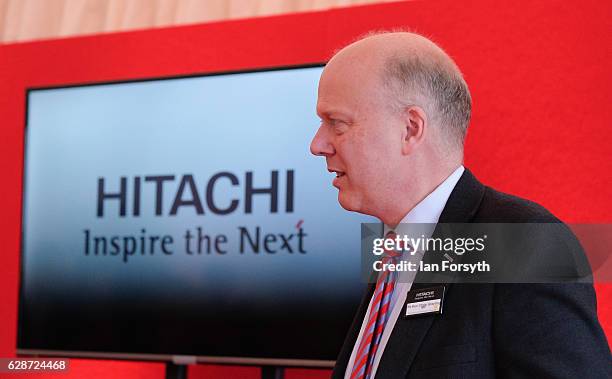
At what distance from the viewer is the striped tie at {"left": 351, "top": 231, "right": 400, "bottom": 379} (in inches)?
68.5

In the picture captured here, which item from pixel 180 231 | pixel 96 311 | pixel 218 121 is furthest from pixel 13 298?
pixel 218 121

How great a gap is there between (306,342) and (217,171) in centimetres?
59

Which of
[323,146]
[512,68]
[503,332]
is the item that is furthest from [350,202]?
[512,68]

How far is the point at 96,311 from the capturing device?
9.97ft

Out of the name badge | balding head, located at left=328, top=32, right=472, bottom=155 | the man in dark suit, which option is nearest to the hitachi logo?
the man in dark suit

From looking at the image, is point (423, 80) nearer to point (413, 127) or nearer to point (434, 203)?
point (413, 127)

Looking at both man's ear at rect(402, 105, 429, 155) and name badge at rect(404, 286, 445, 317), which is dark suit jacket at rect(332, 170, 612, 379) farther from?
man's ear at rect(402, 105, 429, 155)

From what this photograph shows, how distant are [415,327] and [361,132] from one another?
389mm

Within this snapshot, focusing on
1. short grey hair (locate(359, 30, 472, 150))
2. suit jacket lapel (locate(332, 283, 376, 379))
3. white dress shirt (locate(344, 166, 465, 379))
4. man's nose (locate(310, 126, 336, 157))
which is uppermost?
short grey hair (locate(359, 30, 472, 150))

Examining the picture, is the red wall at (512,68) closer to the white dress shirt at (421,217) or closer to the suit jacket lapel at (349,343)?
the suit jacket lapel at (349,343)

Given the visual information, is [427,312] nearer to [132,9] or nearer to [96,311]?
[96,311]

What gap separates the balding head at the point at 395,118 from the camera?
177cm

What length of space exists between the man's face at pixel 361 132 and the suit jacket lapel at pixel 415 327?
0.41 ft

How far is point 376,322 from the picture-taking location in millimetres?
1771
